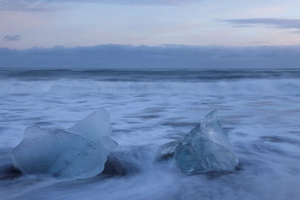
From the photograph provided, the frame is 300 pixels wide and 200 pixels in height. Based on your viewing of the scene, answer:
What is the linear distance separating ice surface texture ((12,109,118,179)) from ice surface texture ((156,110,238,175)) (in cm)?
59

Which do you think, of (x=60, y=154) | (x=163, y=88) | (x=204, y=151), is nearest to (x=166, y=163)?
(x=204, y=151)

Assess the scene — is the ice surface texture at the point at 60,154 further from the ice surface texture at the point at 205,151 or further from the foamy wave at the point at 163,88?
the foamy wave at the point at 163,88

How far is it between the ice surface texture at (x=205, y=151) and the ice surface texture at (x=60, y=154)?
23.3 inches

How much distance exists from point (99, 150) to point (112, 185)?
263 millimetres

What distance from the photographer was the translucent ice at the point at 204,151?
2484mm

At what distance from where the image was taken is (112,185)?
7.80ft

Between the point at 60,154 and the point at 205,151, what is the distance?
3.40ft

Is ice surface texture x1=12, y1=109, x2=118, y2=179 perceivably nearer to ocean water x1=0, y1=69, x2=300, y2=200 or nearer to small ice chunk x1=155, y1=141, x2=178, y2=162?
ocean water x1=0, y1=69, x2=300, y2=200

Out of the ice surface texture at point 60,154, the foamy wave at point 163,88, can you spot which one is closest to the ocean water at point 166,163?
the ice surface texture at point 60,154

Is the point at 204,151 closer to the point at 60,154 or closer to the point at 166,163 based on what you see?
the point at 166,163

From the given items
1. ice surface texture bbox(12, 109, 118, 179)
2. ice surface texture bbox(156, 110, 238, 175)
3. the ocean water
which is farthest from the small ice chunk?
ice surface texture bbox(12, 109, 118, 179)

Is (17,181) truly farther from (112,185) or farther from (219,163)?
(219,163)

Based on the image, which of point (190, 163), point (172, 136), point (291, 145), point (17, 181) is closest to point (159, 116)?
point (172, 136)

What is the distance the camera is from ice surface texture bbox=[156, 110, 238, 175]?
2.49 metres
